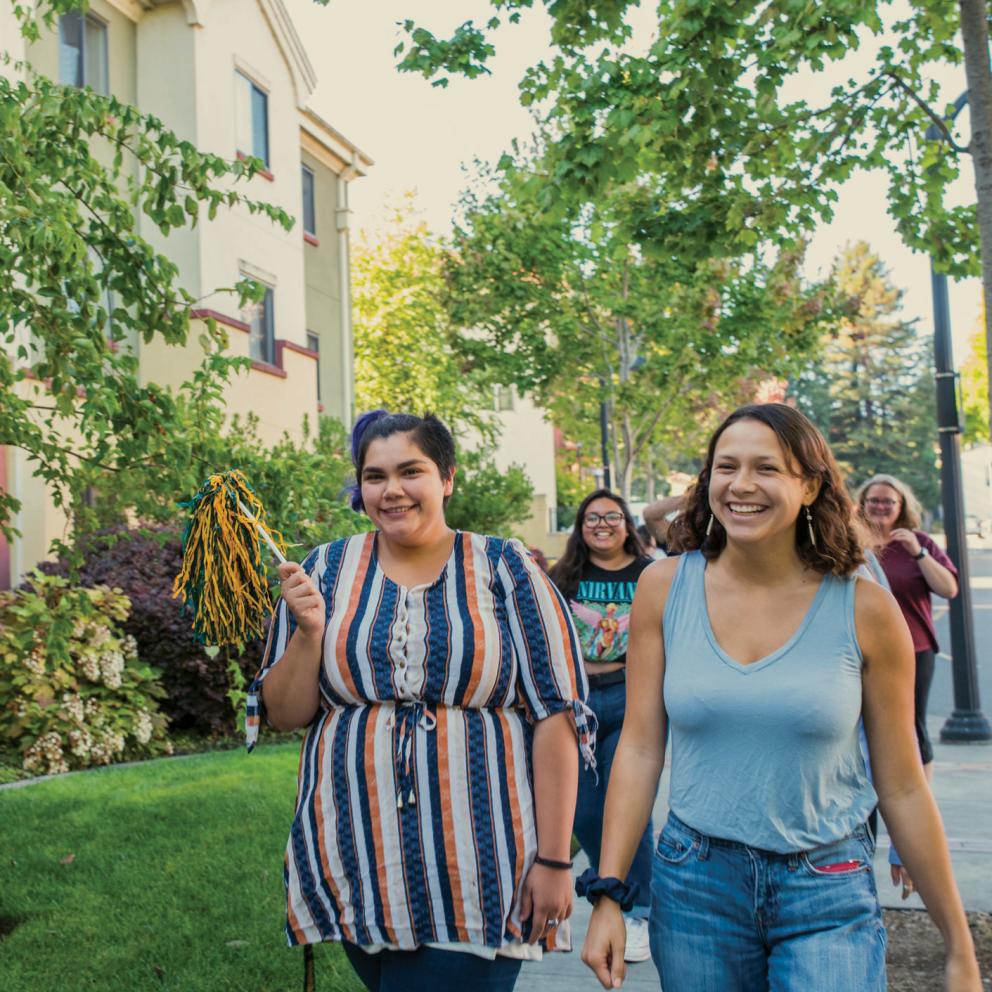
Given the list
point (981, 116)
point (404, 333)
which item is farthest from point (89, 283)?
point (404, 333)

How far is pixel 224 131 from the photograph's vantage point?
58.3 feet

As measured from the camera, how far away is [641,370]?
69.7 feet

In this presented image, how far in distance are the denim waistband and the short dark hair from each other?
3.36ft

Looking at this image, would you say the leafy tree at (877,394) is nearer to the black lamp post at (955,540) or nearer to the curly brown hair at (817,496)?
the black lamp post at (955,540)

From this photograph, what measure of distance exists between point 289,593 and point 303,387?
702 inches

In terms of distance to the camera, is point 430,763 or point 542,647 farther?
point 542,647

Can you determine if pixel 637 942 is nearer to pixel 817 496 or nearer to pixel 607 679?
pixel 607 679

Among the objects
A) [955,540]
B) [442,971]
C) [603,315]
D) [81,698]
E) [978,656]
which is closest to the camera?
[442,971]

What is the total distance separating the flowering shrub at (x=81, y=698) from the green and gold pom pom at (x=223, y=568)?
18.0ft

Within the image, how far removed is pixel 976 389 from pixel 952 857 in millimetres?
58354

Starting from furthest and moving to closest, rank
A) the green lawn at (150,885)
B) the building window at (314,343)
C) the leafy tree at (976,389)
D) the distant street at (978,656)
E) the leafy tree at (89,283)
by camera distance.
→ the leafy tree at (976,389), the building window at (314,343), the distant street at (978,656), the green lawn at (150,885), the leafy tree at (89,283)

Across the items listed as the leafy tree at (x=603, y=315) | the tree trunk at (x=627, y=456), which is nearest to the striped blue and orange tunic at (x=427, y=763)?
the leafy tree at (x=603, y=315)

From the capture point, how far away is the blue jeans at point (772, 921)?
2.50 metres

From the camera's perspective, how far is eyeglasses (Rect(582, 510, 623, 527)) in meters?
6.26
